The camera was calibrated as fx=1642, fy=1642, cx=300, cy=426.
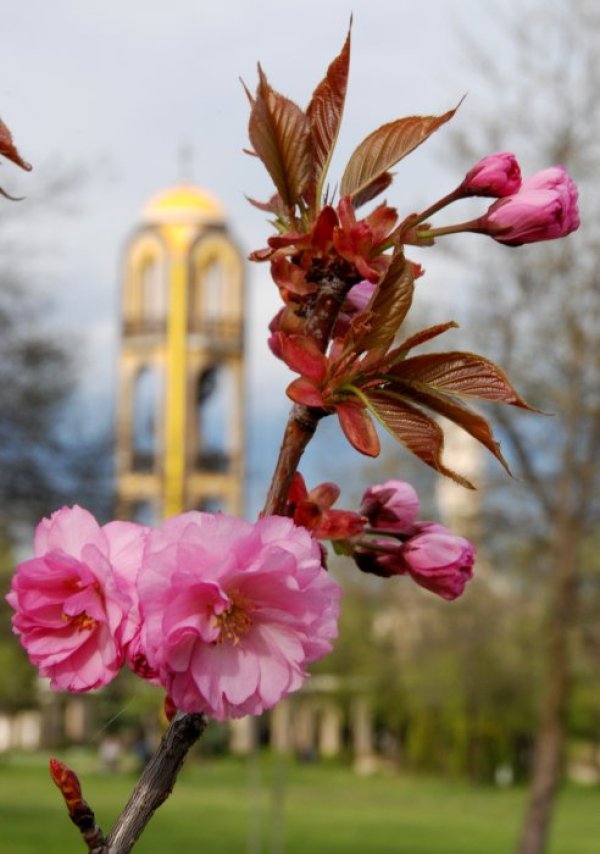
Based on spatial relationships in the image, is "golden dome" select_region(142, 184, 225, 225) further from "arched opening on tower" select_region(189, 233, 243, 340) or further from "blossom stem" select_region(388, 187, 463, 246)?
"blossom stem" select_region(388, 187, 463, 246)

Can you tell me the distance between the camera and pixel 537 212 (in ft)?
3.76

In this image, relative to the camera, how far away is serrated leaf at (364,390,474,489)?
1.13 meters

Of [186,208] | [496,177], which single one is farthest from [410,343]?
[186,208]

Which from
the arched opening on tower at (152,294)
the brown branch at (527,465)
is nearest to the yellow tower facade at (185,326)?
the arched opening on tower at (152,294)

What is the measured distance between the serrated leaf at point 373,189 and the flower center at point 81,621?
0.36 meters

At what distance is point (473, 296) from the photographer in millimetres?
16047

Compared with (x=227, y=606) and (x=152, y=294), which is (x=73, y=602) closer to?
(x=227, y=606)

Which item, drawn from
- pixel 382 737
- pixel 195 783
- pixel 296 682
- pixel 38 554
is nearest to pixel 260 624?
pixel 296 682

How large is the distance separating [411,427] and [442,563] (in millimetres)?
141

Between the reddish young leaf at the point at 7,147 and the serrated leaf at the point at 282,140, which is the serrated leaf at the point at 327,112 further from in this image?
the reddish young leaf at the point at 7,147

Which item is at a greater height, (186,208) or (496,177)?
(186,208)

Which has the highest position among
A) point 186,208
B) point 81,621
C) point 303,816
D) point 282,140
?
point 186,208

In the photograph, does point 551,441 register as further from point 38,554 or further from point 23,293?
point 38,554

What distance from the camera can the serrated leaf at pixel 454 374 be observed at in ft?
3.70
